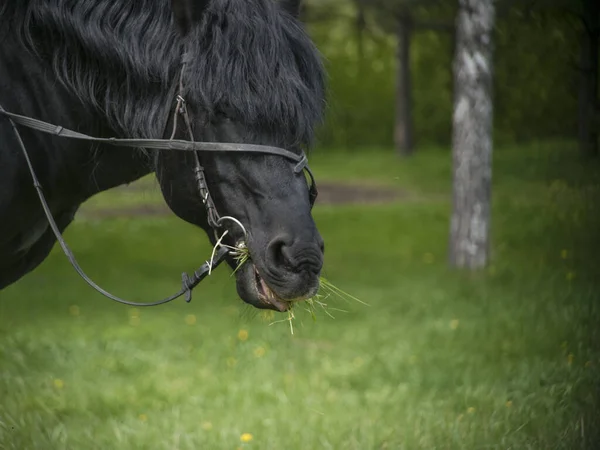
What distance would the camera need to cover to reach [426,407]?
5344mm

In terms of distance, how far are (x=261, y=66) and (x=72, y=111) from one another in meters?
0.89

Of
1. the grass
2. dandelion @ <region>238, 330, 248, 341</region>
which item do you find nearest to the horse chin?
the grass

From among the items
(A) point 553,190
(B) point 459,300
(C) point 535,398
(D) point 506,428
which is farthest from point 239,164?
(B) point 459,300

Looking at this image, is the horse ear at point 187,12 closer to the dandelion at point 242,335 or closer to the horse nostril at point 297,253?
the horse nostril at point 297,253

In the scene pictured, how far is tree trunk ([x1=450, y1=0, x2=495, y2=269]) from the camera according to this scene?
29.0ft

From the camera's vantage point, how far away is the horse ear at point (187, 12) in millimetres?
3035

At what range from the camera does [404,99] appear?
2159 centimetres

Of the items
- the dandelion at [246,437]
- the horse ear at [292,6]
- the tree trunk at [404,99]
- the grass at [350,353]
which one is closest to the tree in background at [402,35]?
the tree trunk at [404,99]

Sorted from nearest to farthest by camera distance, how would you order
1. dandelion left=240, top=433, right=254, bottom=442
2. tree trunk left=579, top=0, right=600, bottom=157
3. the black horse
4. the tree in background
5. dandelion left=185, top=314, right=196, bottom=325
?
the black horse
tree trunk left=579, top=0, right=600, bottom=157
dandelion left=240, top=433, right=254, bottom=442
dandelion left=185, top=314, right=196, bottom=325
the tree in background

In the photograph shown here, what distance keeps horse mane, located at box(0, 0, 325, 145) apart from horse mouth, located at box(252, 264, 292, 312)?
500 mm

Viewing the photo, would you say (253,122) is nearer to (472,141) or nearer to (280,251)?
(280,251)

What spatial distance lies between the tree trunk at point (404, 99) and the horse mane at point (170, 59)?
56.0 feet

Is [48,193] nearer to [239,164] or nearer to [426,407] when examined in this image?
[239,164]

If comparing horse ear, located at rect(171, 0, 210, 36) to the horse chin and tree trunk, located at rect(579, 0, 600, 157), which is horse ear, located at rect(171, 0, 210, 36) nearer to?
the horse chin
